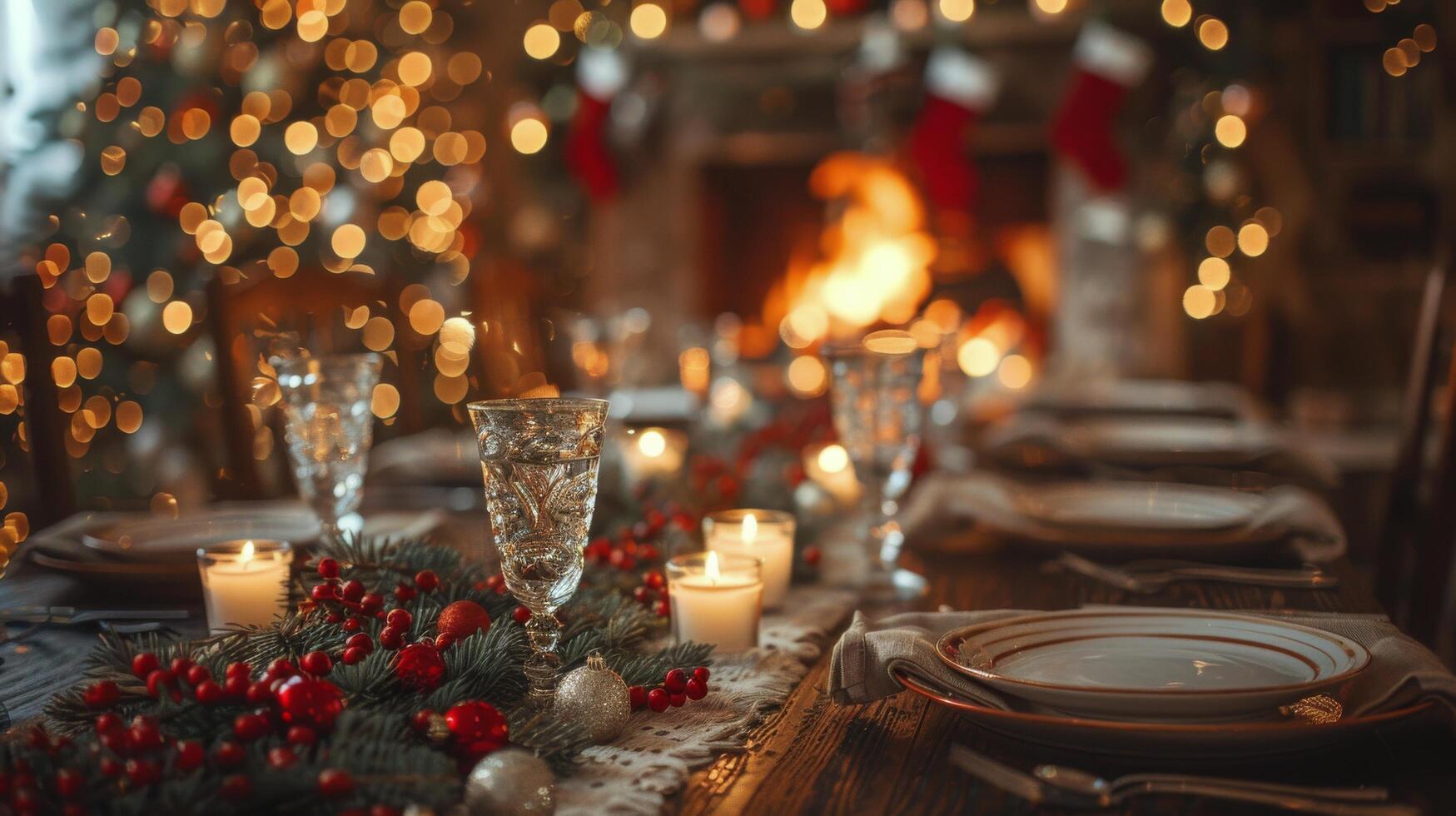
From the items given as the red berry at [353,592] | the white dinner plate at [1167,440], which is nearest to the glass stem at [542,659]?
the red berry at [353,592]

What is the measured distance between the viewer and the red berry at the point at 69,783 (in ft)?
1.64

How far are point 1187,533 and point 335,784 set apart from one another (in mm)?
837

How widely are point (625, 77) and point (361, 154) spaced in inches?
42.1

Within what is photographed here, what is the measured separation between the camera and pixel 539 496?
70cm

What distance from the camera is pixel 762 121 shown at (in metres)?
4.82

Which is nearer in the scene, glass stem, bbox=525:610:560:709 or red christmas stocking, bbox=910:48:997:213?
glass stem, bbox=525:610:560:709

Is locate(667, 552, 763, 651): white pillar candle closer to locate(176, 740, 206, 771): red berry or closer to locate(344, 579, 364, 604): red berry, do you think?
locate(344, 579, 364, 604): red berry

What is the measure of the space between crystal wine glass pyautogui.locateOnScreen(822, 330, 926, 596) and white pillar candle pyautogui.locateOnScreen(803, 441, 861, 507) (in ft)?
0.71

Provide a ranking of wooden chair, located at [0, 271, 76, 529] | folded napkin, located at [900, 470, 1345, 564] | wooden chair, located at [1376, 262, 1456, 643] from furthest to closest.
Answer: wooden chair, located at [1376, 262, 1456, 643]
wooden chair, located at [0, 271, 76, 529]
folded napkin, located at [900, 470, 1345, 564]

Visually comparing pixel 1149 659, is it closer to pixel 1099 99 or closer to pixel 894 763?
pixel 894 763

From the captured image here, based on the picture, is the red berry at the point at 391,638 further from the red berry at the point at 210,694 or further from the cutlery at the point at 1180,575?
the cutlery at the point at 1180,575

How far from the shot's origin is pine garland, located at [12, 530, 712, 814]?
51 centimetres

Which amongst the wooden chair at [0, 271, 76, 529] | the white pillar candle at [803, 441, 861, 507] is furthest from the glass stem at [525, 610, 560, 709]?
the wooden chair at [0, 271, 76, 529]

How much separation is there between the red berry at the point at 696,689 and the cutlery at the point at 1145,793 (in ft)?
0.58
